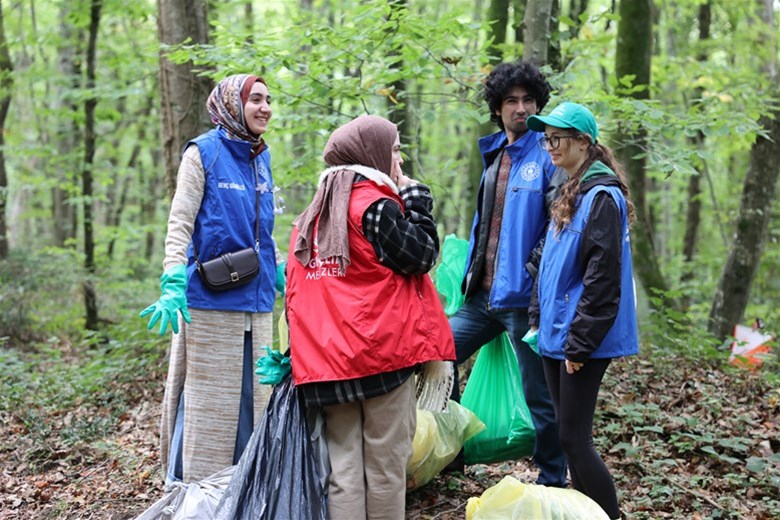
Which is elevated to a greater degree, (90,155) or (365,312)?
(90,155)

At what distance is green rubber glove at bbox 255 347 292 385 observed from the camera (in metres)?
3.00

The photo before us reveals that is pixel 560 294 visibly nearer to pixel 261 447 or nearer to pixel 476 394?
pixel 476 394

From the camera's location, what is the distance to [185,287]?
318cm

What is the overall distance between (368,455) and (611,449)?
2207 millimetres

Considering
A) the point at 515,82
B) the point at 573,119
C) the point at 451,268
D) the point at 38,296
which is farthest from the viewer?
the point at 38,296

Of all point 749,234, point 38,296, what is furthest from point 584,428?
point 38,296

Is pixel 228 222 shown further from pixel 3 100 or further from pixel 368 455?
pixel 3 100

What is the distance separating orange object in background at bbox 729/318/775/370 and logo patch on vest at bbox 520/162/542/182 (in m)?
3.90

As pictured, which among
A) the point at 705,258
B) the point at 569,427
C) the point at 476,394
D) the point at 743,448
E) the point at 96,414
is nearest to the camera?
the point at 569,427

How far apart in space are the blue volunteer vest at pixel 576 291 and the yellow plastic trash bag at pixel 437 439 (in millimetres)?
788

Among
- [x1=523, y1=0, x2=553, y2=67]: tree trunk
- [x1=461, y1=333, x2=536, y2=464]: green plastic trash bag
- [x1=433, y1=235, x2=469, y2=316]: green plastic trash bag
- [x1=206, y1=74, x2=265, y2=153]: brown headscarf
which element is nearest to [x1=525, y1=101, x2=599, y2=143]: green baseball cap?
[x1=433, y1=235, x2=469, y2=316]: green plastic trash bag

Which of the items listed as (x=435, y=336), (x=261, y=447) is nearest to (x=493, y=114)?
(x=435, y=336)

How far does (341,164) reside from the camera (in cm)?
288

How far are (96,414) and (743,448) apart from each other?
4798 millimetres
